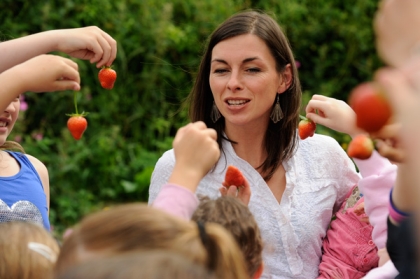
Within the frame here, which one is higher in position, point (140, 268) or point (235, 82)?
point (140, 268)

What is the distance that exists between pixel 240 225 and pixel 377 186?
1.57 feet

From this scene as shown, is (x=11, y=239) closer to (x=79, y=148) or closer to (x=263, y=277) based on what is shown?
(x=263, y=277)

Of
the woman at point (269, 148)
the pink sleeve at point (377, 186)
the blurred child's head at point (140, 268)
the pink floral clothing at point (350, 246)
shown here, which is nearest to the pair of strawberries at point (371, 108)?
the blurred child's head at point (140, 268)

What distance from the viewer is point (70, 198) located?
423 cm

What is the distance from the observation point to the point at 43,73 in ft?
6.11

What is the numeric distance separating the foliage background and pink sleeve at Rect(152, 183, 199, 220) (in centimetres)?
250

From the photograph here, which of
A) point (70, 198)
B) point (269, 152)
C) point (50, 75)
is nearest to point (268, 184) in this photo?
point (269, 152)

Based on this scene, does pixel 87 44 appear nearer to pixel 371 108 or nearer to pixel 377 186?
pixel 377 186

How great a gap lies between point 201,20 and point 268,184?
2490mm

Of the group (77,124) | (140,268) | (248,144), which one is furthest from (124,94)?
(140,268)

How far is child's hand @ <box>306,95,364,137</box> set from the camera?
2182 mm

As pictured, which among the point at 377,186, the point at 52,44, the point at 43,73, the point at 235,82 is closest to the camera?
the point at 43,73

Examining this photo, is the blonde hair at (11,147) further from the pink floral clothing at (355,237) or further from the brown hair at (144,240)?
the brown hair at (144,240)

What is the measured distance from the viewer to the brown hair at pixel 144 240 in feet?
4.07
